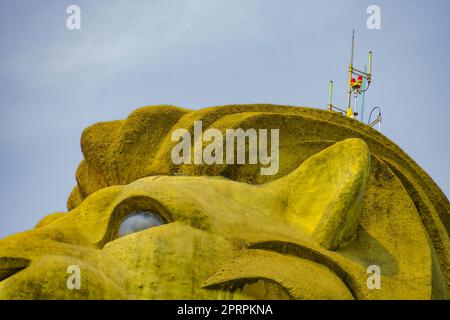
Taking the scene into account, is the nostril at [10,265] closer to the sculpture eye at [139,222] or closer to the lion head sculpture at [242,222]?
the lion head sculpture at [242,222]

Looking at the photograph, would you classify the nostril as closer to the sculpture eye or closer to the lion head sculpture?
the lion head sculpture

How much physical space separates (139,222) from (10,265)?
3.43ft

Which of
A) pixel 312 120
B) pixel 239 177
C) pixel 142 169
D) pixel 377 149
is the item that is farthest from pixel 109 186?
pixel 377 149

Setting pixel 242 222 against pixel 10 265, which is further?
pixel 242 222

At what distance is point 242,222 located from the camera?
7180 millimetres

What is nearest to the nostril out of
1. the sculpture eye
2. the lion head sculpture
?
the lion head sculpture

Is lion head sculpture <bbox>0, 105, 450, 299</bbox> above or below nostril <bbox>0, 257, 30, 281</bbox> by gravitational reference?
above

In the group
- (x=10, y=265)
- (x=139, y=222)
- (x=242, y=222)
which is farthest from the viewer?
(x=242, y=222)

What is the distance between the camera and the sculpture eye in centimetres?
689

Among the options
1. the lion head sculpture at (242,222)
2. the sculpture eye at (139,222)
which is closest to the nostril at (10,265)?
the lion head sculpture at (242,222)

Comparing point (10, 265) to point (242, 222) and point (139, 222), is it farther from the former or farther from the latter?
point (242, 222)

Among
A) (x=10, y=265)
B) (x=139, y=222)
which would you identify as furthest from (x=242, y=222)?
(x=10, y=265)
